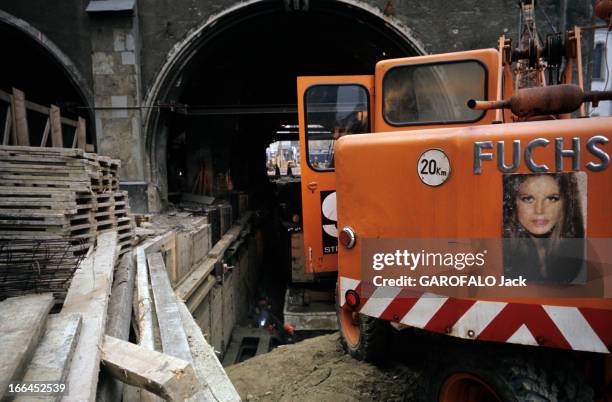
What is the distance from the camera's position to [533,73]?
155 inches

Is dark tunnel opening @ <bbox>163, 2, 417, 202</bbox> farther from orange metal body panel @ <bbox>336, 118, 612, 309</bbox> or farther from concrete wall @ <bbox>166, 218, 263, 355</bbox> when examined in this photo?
orange metal body panel @ <bbox>336, 118, 612, 309</bbox>

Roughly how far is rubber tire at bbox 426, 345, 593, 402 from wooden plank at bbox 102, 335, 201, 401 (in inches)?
60.2

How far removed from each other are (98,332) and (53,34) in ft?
34.1

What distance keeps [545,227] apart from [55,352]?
274 cm

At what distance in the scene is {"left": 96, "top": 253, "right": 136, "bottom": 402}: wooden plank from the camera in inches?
97.6

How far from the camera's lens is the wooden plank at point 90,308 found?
84.3 inches

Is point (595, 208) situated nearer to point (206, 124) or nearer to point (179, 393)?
point (179, 393)

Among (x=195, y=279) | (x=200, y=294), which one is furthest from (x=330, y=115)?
(x=200, y=294)

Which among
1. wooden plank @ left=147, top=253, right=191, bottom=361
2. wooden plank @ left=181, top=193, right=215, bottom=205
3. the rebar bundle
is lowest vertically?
wooden plank @ left=147, top=253, right=191, bottom=361

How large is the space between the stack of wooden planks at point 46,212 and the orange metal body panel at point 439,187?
8.70 ft

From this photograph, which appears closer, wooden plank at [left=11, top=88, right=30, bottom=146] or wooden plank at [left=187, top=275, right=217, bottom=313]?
wooden plank at [left=11, top=88, right=30, bottom=146]

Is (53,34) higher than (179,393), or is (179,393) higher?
(53,34)

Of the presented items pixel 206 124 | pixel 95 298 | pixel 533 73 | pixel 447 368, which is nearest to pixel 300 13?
pixel 206 124

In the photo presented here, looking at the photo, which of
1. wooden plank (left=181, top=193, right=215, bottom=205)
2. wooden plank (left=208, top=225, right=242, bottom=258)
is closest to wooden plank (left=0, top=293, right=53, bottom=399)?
wooden plank (left=208, top=225, right=242, bottom=258)
